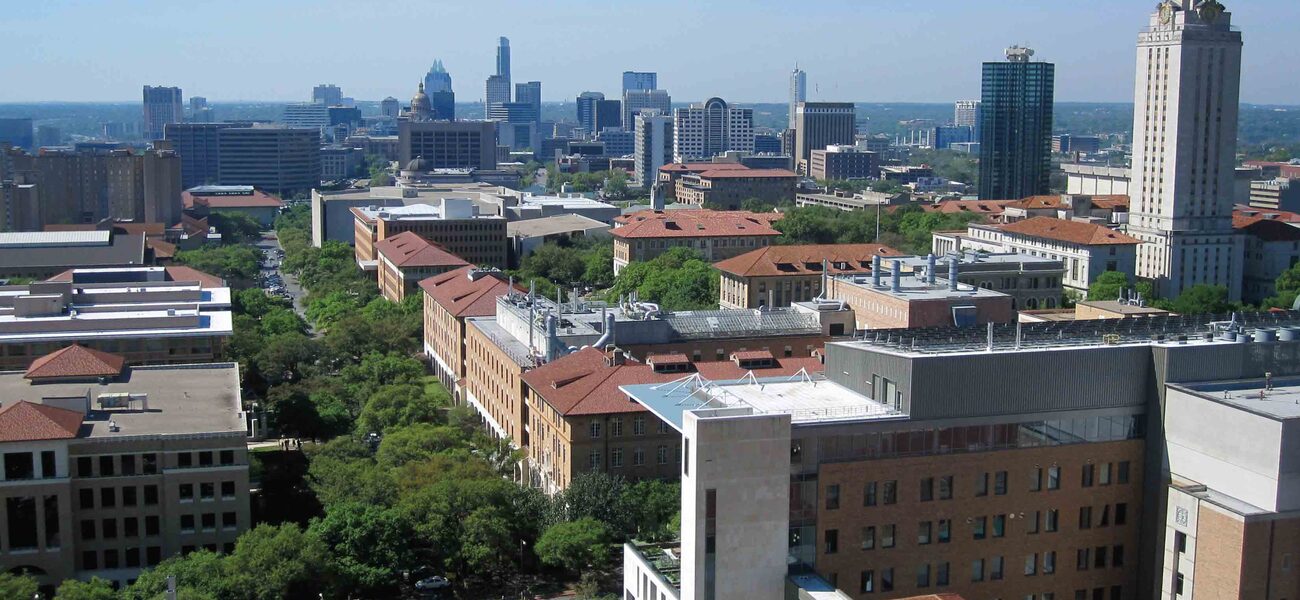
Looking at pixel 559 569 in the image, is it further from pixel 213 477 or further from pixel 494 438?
pixel 494 438

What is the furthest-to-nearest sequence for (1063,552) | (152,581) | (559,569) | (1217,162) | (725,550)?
(1217,162) → (559,569) → (152,581) → (1063,552) → (725,550)

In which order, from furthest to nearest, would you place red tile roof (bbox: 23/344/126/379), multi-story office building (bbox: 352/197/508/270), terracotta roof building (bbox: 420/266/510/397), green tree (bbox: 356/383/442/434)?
multi-story office building (bbox: 352/197/508/270)
terracotta roof building (bbox: 420/266/510/397)
green tree (bbox: 356/383/442/434)
red tile roof (bbox: 23/344/126/379)

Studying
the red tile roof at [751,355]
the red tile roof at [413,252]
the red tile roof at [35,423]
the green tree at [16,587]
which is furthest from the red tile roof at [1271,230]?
the green tree at [16,587]

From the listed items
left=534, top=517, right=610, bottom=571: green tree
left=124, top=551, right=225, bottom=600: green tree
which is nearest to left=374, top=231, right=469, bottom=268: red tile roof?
left=534, top=517, right=610, bottom=571: green tree

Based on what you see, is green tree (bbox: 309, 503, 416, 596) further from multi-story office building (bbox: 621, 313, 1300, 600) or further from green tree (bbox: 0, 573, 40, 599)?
multi-story office building (bbox: 621, 313, 1300, 600)

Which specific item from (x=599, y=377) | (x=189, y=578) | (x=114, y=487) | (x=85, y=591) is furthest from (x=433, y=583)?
(x=114, y=487)

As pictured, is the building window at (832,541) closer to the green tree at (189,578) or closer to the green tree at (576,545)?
the green tree at (576,545)

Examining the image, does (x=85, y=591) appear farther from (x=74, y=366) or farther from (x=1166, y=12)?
(x=1166, y=12)

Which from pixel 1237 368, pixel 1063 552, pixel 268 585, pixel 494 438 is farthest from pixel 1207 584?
pixel 494 438
